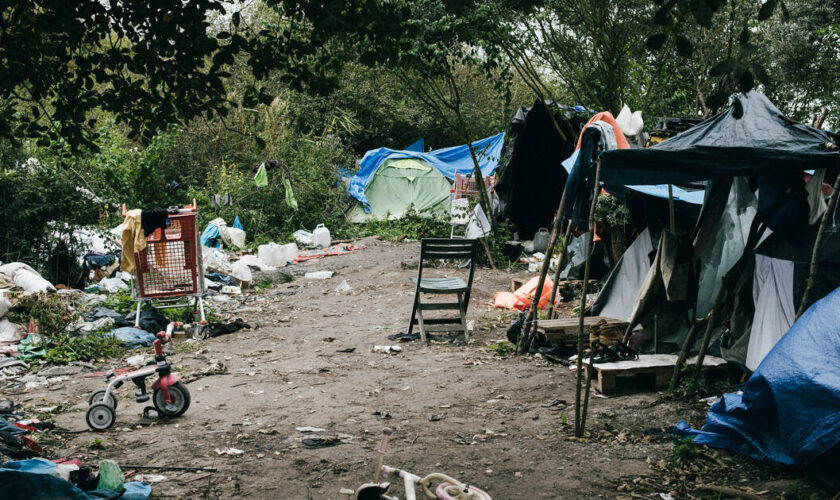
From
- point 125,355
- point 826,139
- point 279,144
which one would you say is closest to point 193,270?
point 125,355

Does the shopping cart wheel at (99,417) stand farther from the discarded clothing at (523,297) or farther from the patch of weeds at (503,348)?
the discarded clothing at (523,297)

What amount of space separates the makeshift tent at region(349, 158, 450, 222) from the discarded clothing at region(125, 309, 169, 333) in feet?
37.0

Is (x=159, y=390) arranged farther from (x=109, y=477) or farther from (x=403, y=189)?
(x=403, y=189)

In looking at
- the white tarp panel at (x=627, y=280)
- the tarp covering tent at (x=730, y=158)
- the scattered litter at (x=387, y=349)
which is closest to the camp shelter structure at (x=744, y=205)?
the tarp covering tent at (x=730, y=158)

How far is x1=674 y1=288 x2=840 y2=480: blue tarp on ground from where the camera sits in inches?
142

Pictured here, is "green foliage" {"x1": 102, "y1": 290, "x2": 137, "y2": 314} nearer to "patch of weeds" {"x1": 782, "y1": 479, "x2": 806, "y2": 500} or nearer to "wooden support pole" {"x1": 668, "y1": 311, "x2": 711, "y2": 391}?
"wooden support pole" {"x1": 668, "y1": 311, "x2": 711, "y2": 391}

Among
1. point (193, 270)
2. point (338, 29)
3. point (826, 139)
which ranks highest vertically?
point (338, 29)

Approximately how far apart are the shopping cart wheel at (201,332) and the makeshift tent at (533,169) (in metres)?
7.17

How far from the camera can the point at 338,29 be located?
3.78 metres

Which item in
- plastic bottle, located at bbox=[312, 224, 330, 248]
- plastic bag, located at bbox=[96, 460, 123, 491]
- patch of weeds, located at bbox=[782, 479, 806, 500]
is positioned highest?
plastic bottle, located at bbox=[312, 224, 330, 248]

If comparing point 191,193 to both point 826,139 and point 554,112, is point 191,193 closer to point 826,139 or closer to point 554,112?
point 554,112

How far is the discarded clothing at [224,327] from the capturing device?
8.23 metres

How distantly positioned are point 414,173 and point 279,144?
4.11m

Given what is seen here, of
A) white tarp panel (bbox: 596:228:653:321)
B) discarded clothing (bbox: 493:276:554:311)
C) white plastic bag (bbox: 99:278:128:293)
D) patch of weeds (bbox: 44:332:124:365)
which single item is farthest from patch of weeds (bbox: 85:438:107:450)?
discarded clothing (bbox: 493:276:554:311)
